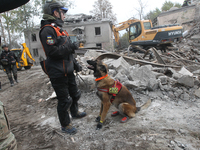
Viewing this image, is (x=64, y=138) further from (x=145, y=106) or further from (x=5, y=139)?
(x=145, y=106)

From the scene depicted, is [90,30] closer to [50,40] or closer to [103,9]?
[103,9]

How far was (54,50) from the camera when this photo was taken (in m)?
2.07

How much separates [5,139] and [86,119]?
69.2 inches

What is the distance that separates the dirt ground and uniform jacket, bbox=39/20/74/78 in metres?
1.20

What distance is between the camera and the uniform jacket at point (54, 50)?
2084 millimetres

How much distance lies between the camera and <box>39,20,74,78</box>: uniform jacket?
2084 millimetres

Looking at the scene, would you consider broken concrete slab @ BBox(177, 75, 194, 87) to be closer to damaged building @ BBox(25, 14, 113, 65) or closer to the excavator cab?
the excavator cab

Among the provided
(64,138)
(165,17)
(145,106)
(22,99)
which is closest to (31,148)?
(64,138)

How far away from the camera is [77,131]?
8.27 ft

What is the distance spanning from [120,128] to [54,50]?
186 centimetres

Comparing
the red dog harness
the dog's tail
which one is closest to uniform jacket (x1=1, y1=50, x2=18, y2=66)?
the red dog harness

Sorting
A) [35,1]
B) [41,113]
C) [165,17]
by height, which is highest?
[35,1]

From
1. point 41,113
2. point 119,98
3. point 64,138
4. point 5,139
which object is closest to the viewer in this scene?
point 5,139

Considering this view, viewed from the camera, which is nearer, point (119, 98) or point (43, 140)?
point (43, 140)
